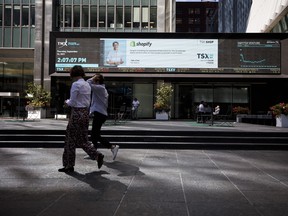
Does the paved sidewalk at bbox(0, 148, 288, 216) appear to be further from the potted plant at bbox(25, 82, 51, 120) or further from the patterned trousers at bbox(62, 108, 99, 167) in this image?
the potted plant at bbox(25, 82, 51, 120)

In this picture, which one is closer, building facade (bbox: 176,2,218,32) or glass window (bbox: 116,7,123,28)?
glass window (bbox: 116,7,123,28)

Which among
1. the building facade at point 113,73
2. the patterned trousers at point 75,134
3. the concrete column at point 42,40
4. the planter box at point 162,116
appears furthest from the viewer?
the concrete column at point 42,40

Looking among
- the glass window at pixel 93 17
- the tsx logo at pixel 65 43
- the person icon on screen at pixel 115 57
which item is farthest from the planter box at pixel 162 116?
the glass window at pixel 93 17

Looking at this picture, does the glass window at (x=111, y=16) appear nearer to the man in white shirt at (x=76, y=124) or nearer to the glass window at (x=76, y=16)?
the glass window at (x=76, y=16)

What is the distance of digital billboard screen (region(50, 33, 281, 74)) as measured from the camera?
26141mm

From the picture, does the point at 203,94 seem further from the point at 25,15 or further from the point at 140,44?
the point at 25,15

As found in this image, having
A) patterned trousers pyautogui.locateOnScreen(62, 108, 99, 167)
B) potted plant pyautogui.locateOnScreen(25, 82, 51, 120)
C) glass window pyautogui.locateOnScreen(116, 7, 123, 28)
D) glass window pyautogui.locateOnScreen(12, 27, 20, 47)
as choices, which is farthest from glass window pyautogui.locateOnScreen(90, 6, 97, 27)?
patterned trousers pyautogui.locateOnScreen(62, 108, 99, 167)

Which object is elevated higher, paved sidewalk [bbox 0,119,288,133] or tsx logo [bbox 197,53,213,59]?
tsx logo [bbox 197,53,213,59]

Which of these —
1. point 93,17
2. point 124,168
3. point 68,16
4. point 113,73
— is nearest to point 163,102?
point 113,73

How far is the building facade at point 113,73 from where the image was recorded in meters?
28.2

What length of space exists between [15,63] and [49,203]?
1348 inches

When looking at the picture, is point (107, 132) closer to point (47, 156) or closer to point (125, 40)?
point (47, 156)

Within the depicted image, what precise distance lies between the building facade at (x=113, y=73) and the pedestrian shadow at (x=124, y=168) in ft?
63.7

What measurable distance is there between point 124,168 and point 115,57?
20357 mm
